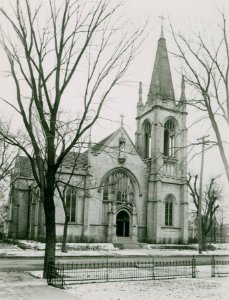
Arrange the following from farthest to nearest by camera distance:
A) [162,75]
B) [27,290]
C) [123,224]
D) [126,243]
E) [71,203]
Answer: [162,75]
[123,224]
[71,203]
[126,243]
[27,290]

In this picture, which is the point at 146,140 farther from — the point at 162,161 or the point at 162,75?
the point at 162,75

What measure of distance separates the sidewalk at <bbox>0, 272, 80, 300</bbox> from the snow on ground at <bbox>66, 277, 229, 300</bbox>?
609mm

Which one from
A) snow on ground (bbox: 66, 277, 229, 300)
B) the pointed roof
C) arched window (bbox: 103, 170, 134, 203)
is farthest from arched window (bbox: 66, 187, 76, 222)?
snow on ground (bbox: 66, 277, 229, 300)

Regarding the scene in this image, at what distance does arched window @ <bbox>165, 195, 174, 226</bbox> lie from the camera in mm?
42750

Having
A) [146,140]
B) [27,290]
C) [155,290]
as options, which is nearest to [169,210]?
[146,140]

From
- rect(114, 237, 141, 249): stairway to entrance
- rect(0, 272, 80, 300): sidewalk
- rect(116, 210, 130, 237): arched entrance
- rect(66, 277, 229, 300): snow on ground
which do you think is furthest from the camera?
rect(116, 210, 130, 237): arched entrance

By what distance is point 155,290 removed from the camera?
43.7ft

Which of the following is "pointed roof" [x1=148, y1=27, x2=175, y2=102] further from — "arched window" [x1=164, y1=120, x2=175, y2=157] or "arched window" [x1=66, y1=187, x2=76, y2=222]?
"arched window" [x1=66, y1=187, x2=76, y2=222]

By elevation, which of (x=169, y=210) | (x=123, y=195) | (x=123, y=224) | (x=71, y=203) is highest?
(x=123, y=195)

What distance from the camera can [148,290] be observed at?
13.3 m

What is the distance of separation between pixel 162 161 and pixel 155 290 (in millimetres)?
30283

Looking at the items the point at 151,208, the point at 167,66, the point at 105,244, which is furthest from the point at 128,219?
the point at 167,66

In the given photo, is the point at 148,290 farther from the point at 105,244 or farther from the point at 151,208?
the point at 151,208

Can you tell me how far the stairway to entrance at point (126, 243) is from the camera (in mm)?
37781
